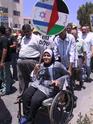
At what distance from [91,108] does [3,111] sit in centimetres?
180

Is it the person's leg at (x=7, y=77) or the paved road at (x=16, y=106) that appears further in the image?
the person's leg at (x=7, y=77)

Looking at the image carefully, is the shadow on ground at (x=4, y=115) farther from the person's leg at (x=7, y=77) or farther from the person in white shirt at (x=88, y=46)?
the person in white shirt at (x=88, y=46)

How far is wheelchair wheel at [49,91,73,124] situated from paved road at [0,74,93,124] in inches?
9.3

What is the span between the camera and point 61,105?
727cm

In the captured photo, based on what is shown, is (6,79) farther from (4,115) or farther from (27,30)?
(4,115)

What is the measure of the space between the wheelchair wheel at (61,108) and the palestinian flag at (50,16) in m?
1.10

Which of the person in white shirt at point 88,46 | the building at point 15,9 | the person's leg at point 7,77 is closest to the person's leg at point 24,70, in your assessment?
the person's leg at point 7,77

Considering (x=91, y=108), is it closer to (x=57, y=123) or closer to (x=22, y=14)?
(x=57, y=123)

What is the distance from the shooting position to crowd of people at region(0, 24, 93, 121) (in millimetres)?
7367

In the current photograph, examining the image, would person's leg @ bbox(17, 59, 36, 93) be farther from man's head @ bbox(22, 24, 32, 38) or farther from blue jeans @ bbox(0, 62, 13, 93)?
blue jeans @ bbox(0, 62, 13, 93)

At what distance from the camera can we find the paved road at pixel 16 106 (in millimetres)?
8328

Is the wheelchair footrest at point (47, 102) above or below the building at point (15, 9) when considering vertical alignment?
above

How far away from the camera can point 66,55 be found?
9055 mm

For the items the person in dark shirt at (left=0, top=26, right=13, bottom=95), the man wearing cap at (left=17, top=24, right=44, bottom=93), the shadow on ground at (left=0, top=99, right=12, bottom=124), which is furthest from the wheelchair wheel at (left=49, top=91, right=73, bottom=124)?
the person in dark shirt at (left=0, top=26, right=13, bottom=95)
